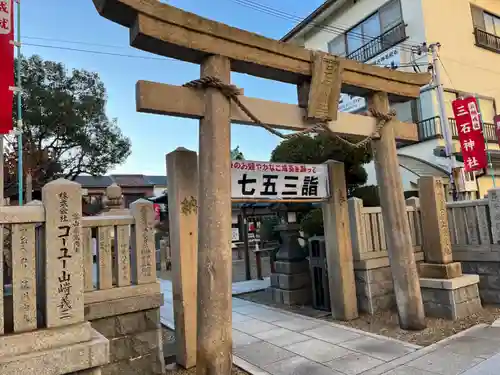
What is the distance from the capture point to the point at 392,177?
615 centimetres

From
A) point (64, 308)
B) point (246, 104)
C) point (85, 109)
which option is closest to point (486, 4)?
point (246, 104)

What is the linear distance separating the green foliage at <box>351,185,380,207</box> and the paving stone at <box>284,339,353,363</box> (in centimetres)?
474

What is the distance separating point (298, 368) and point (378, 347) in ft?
4.43

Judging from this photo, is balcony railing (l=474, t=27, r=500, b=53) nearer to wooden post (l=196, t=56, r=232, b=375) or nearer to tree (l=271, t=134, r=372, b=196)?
tree (l=271, t=134, r=372, b=196)

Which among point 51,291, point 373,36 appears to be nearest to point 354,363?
point 51,291

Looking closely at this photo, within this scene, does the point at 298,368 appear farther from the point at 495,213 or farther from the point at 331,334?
the point at 495,213

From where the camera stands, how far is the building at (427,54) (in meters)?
14.1

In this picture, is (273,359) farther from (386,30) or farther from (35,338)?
(386,30)

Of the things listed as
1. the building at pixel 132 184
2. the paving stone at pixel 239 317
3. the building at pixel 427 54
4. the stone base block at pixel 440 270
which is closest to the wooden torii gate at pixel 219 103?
the stone base block at pixel 440 270

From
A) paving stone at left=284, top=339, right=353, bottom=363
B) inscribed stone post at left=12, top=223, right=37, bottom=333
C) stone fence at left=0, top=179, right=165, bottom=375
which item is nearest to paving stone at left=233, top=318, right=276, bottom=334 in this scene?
paving stone at left=284, top=339, right=353, bottom=363

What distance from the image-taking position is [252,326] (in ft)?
21.6

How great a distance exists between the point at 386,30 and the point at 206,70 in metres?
13.9

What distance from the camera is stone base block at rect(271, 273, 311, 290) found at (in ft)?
27.1

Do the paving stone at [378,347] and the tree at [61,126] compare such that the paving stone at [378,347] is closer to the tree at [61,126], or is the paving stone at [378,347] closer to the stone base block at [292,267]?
the stone base block at [292,267]
